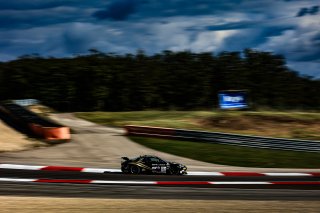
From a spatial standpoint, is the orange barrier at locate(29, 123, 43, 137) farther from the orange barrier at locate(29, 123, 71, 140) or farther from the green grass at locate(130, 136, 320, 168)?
the green grass at locate(130, 136, 320, 168)

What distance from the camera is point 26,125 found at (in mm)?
31922

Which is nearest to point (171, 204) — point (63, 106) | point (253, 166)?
point (253, 166)

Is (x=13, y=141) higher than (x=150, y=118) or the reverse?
the reverse

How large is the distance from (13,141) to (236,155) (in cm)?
1207

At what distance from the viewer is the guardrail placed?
2831 cm

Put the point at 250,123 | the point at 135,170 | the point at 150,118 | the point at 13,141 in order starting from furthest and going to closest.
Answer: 1. the point at 150,118
2. the point at 250,123
3. the point at 13,141
4. the point at 135,170

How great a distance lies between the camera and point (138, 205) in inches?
432

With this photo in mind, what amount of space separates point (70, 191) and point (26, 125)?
1948 centimetres

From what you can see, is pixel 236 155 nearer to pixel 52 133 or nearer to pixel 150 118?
pixel 52 133

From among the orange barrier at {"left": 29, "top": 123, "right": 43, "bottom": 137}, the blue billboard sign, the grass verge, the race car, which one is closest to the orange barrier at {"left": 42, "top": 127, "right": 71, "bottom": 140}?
the orange barrier at {"left": 29, "top": 123, "right": 43, "bottom": 137}

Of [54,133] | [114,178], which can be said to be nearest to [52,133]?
[54,133]

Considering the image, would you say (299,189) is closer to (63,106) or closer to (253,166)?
(253,166)

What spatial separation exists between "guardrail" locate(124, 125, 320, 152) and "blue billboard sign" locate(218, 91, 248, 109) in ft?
47.3

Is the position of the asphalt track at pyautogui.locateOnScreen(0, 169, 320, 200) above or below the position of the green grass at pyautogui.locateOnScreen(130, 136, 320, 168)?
below
